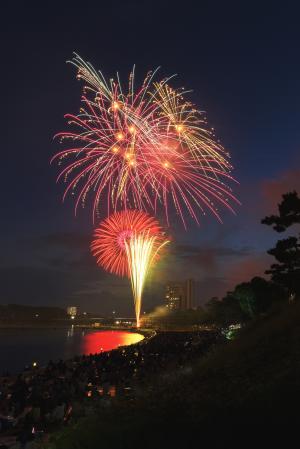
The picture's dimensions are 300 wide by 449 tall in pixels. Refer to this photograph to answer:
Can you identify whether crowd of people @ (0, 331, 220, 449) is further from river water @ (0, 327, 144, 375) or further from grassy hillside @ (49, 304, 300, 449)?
river water @ (0, 327, 144, 375)

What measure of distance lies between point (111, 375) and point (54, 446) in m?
12.9

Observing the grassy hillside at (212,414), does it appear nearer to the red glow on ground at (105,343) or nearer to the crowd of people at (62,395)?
the crowd of people at (62,395)

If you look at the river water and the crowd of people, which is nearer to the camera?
the crowd of people

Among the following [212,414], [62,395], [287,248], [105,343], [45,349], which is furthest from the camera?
[105,343]

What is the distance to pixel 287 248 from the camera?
104 feet

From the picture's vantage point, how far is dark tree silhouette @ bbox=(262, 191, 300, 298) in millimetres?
30250

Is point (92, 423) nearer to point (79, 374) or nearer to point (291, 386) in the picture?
point (291, 386)

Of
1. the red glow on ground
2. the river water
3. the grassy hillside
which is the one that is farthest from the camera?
the red glow on ground

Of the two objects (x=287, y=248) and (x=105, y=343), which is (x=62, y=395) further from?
(x=105, y=343)

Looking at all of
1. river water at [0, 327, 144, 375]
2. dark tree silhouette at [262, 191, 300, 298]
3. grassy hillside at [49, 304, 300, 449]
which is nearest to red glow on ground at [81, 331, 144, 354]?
river water at [0, 327, 144, 375]

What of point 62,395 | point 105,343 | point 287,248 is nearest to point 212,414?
point 62,395

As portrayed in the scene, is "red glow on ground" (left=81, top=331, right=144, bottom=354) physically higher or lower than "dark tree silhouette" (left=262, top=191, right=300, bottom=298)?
lower

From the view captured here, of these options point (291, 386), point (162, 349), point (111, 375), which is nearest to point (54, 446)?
point (291, 386)

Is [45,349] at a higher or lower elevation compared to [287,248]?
lower
